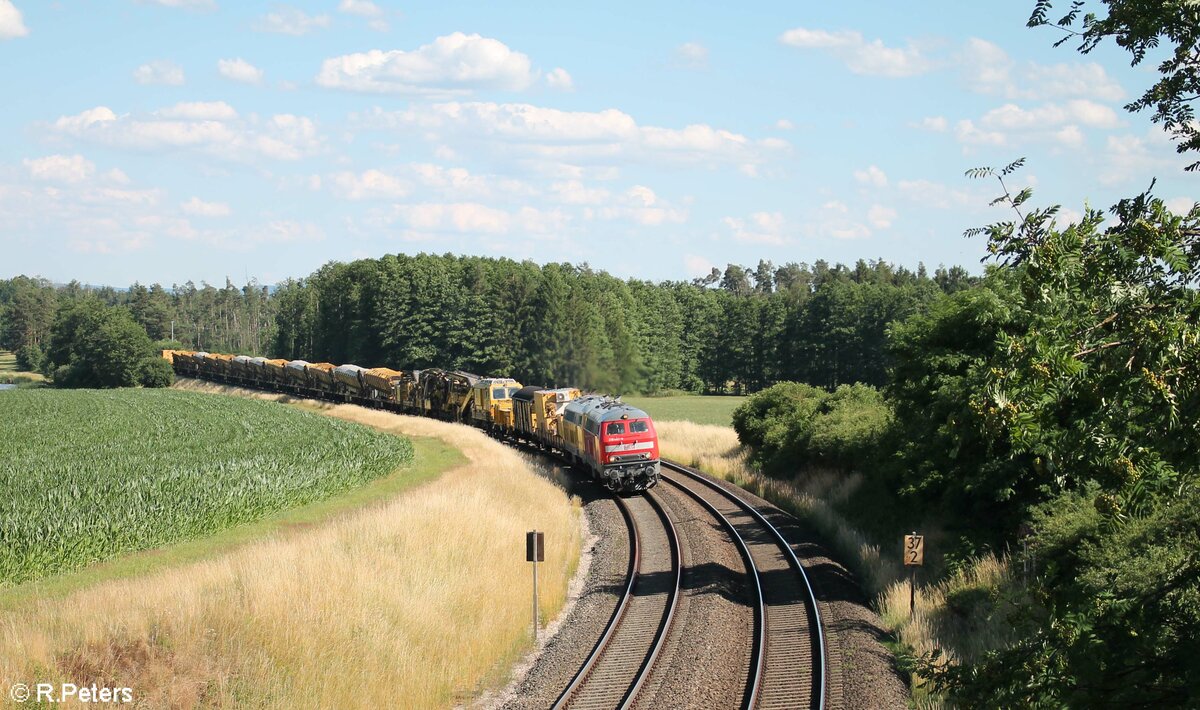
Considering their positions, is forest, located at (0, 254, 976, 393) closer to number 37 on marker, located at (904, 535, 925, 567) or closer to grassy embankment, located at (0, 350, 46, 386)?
grassy embankment, located at (0, 350, 46, 386)

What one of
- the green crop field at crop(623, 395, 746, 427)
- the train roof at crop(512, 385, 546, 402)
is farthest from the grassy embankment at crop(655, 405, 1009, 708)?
the green crop field at crop(623, 395, 746, 427)

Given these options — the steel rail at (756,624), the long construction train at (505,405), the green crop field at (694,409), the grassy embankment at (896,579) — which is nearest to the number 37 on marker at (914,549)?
the grassy embankment at (896,579)

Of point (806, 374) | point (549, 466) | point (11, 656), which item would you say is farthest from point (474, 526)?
point (806, 374)

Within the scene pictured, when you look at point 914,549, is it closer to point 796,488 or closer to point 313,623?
point 313,623

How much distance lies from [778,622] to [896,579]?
176 inches

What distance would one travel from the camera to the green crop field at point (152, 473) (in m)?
23.3

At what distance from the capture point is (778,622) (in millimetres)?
18609

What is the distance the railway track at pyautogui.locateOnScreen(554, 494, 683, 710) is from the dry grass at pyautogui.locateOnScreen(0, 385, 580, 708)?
168 cm

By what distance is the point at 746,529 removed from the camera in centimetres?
2770

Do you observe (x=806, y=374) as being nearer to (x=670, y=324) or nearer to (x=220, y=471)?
(x=670, y=324)

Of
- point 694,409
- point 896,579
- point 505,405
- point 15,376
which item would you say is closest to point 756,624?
point 896,579

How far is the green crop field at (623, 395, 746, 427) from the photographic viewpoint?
7850 cm

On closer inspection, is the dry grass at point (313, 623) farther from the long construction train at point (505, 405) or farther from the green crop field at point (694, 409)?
the green crop field at point (694, 409)

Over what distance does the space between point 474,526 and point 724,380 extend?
98156 mm
